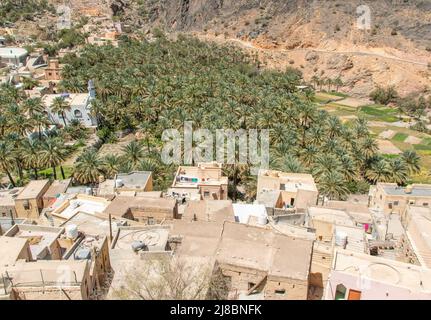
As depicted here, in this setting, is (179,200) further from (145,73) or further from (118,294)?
(145,73)

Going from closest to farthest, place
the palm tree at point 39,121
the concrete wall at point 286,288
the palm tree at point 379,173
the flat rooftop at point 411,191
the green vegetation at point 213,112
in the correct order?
the concrete wall at point 286,288
the flat rooftop at point 411,191
the green vegetation at point 213,112
the palm tree at point 379,173
the palm tree at point 39,121

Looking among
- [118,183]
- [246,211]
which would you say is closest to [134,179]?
[118,183]

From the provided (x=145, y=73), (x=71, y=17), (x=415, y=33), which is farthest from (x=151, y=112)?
(x=71, y=17)

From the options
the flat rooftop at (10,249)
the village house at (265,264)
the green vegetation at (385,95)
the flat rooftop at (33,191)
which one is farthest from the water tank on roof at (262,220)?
the green vegetation at (385,95)

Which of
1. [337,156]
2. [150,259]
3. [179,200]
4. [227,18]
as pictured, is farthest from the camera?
[227,18]

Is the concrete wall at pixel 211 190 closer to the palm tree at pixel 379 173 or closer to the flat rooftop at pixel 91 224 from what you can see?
the flat rooftop at pixel 91 224

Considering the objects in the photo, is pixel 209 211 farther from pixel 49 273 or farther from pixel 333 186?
pixel 333 186

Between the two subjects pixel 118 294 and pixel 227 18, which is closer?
pixel 118 294
